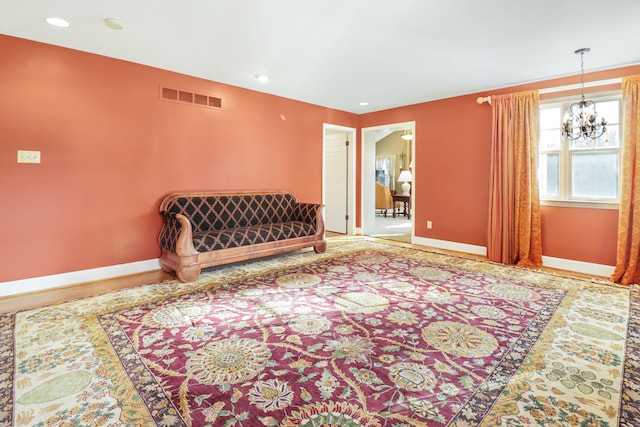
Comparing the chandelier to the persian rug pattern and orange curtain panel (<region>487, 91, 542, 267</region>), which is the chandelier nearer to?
orange curtain panel (<region>487, 91, 542, 267</region>)

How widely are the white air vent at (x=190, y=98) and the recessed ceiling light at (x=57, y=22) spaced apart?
1199 mm

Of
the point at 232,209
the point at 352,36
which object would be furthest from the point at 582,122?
the point at 232,209

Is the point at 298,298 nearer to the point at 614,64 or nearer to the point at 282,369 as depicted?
the point at 282,369

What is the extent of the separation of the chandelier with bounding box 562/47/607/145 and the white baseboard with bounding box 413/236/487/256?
1914 mm

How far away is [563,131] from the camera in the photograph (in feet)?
13.2

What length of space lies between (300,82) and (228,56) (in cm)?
121

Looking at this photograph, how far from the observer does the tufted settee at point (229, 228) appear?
11.7ft

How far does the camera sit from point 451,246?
531cm

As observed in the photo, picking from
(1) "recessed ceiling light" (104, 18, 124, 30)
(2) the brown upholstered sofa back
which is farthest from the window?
(1) "recessed ceiling light" (104, 18, 124, 30)

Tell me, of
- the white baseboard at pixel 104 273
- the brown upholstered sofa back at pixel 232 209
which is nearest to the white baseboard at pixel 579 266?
the white baseboard at pixel 104 273

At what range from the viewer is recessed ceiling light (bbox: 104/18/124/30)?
2.80 metres

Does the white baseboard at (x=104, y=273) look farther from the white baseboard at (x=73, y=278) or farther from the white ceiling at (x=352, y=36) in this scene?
the white ceiling at (x=352, y=36)

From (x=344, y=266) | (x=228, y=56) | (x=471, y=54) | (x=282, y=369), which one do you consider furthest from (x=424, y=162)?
(x=282, y=369)

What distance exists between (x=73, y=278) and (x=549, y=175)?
237 inches
